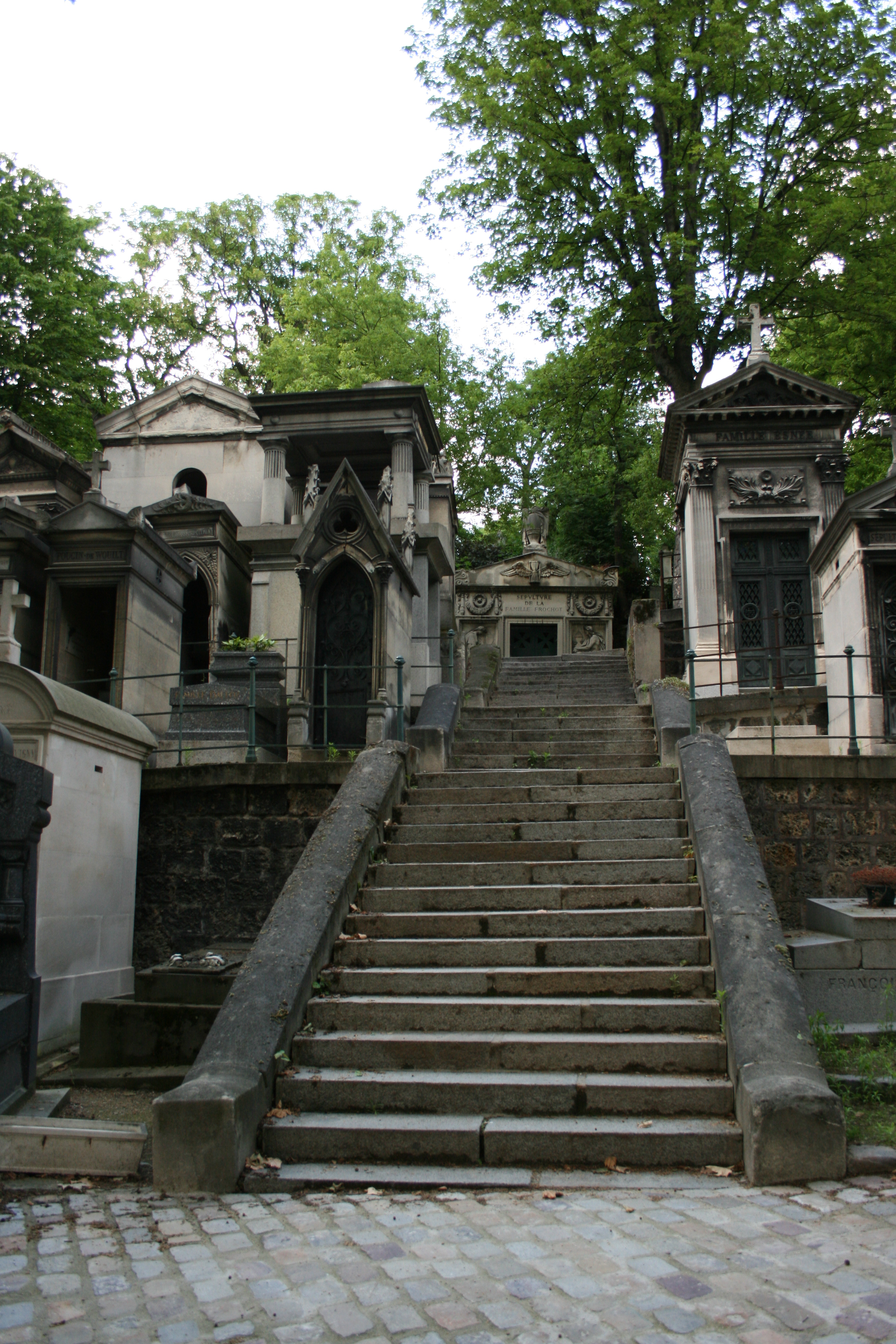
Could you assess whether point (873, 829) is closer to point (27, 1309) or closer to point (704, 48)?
point (27, 1309)

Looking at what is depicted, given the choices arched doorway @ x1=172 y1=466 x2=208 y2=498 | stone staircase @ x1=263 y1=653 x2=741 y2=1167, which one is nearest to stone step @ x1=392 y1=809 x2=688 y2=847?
stone staircase @ x1=263 y1=653 x2=741 y2=1167

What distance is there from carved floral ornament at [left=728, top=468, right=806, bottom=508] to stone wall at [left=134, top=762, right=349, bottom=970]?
34.3 ft

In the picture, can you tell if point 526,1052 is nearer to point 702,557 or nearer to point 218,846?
point 218,846

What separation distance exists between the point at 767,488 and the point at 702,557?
1.57 m

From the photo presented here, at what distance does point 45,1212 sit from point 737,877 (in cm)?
388

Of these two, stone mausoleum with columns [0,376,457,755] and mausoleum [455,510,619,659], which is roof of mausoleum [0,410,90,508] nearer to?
stone mausoleum with columns [0,376,457,755]

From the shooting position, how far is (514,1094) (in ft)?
15.5

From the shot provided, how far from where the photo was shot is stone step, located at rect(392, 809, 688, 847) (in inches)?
286

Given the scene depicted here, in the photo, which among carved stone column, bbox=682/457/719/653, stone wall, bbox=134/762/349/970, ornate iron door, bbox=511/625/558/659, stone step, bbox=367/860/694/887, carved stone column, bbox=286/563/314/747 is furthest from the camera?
ornate iron door, bbox=511/625/558/659

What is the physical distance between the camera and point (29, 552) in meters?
13.2

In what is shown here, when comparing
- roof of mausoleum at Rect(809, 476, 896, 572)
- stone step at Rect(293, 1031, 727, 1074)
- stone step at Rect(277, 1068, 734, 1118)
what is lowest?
stone step at Rect(277, 1068, 734, 1118)

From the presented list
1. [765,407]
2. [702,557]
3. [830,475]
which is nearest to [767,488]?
[830,475]

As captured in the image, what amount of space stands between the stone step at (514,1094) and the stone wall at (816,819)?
392cm

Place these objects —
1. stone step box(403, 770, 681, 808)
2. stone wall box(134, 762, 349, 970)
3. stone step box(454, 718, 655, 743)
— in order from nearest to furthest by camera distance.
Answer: stone step box(403, 770, 681, 808) < stone wall box(134, 762, 349, 970) < stone step box(454, 718, 655, 743)
